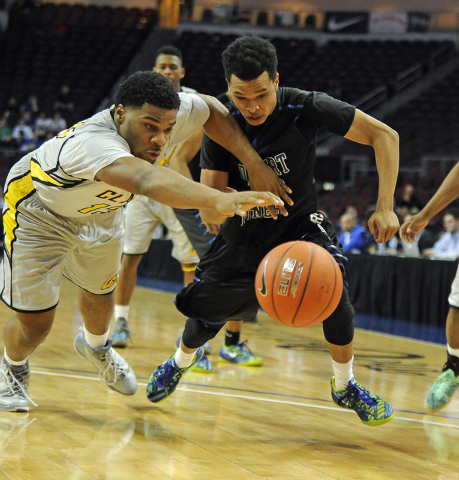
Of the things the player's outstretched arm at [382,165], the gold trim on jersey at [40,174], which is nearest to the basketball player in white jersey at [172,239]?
the gold trim on jersey at [40,174]

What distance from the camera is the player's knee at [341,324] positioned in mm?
3176

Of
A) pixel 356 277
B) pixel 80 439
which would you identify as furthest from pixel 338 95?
pixel 80 439

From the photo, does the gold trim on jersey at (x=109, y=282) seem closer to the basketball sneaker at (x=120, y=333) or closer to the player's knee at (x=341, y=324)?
the player's knee at (x=341, y=324)

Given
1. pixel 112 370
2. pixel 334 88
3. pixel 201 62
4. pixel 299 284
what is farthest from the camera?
pixel 201 62

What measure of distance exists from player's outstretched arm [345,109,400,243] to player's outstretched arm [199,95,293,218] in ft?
1.31

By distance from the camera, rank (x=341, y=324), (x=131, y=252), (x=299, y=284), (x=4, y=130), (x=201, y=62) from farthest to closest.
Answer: (x=201, y=62)
(x=4, y=130)
(x=131, y=252)
(x=341, y=324)
(x=299, y=284)

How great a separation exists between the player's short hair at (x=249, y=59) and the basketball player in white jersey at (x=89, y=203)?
0.30 m

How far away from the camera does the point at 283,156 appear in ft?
10.8

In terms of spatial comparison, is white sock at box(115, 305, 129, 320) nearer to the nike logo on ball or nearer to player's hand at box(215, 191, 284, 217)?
the nike logo on ball

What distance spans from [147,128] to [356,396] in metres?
1.58

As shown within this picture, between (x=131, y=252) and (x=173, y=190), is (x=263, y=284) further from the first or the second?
(x=131, y=252)

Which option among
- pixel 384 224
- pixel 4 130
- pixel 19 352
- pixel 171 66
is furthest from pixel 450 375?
pixel 4 130

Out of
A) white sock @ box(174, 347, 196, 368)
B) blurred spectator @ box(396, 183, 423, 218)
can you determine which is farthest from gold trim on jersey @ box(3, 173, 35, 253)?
blurred spectator @ box(396, 183, 423, 218)

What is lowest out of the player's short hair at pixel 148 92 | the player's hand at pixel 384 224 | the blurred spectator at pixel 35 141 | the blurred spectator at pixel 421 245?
the blurred spectator at pixel 35 141
